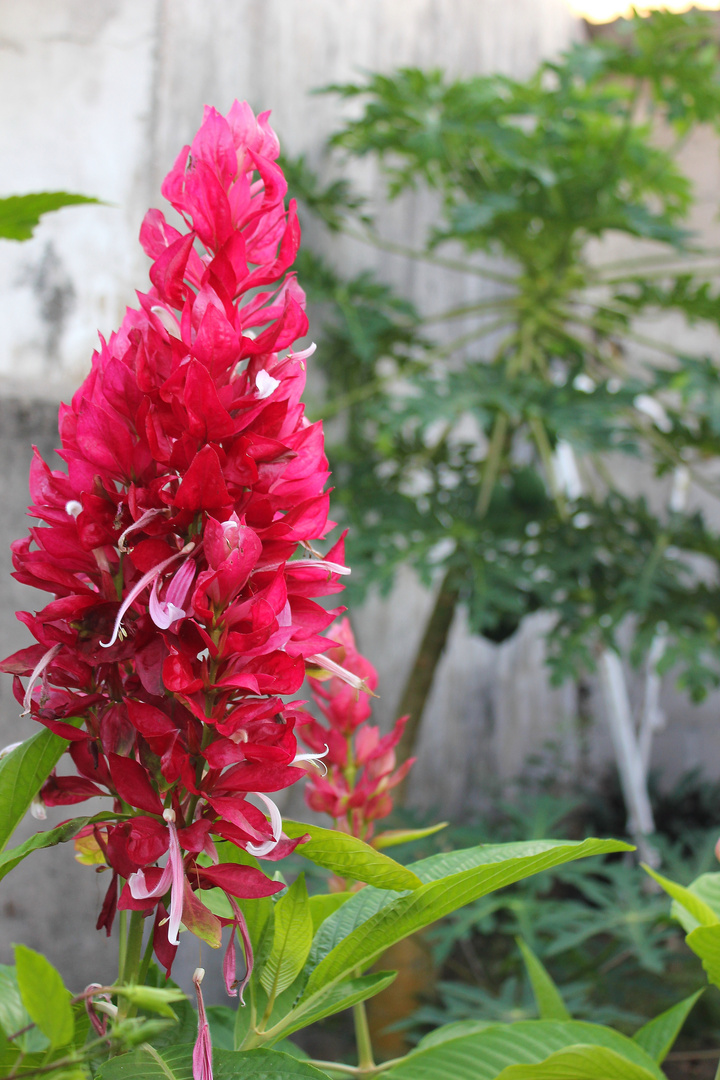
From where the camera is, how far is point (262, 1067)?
303 millimetres

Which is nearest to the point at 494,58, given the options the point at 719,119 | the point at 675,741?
the point at 719,119

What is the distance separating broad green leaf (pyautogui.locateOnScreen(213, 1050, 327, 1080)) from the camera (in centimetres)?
29

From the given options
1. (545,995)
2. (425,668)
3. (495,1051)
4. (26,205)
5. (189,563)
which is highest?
(26,205)

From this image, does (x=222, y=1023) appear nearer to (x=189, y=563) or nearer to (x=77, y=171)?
(x=189, y=563)

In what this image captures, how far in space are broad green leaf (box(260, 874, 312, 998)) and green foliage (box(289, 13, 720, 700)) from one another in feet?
3.42

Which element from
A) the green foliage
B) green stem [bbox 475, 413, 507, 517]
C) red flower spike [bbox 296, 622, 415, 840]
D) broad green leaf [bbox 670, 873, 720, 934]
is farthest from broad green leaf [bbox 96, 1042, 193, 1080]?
green stem [bbox 475, 413, 507, 517]

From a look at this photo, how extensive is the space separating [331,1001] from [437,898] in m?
0.08

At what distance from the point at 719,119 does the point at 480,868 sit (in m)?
2.05

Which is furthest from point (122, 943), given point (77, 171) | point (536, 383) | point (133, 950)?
point (536, 383)

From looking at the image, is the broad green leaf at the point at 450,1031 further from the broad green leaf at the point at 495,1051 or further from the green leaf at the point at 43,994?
the green leaf at the point at 43,994

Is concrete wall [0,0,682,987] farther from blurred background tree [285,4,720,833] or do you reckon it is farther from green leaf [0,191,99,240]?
green leaf [0,191,99,240]

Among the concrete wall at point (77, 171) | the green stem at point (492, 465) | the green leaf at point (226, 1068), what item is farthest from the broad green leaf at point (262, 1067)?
the green stem at point (492, 465)

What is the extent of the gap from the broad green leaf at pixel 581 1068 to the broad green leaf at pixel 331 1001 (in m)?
0.07

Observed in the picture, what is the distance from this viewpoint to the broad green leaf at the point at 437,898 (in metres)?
0.33
